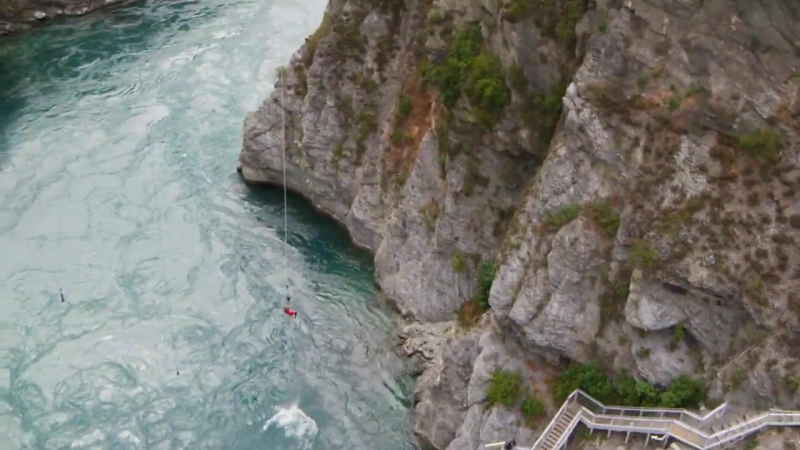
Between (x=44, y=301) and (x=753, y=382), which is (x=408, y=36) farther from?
(x=753, y=382)

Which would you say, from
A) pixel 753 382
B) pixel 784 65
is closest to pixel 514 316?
pixel 753 382

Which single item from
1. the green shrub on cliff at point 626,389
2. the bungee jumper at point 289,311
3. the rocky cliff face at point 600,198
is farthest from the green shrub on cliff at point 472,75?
the bungee jumper at point 289,311

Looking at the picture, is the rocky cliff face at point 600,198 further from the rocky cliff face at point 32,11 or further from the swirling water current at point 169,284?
the rocky cliff face at point 32,11

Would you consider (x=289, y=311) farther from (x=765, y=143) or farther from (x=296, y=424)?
(x=765, y=143)

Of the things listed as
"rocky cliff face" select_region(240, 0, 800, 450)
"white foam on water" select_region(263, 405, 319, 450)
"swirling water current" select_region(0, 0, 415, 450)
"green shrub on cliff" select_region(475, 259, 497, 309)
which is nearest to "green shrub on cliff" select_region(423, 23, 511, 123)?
"rocky cliff face" select_region(240, 0, 800, 450)

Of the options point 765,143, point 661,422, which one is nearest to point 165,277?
point 661,422

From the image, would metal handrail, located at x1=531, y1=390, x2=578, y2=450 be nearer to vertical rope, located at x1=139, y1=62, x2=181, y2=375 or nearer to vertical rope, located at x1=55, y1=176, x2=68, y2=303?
vertical rope, located at x1=139, y1=62, x2=181, y2=375
